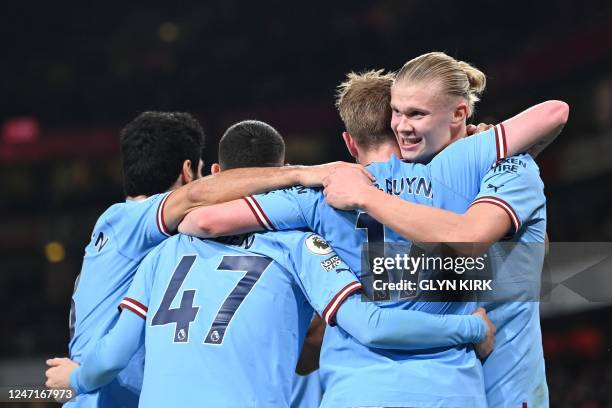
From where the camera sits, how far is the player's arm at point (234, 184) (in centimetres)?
386

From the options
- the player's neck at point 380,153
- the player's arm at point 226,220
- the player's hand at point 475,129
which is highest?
the player's hand at point 475,129

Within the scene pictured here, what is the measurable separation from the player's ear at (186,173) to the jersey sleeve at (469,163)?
5.39 feet

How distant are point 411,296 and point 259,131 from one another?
124 cm

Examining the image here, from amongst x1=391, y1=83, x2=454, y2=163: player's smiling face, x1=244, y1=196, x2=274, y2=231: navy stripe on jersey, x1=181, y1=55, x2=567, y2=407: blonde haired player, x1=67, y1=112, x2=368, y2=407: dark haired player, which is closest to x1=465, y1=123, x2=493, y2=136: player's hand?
x1=181, y1=55, x2=567, y2=407: blonde haired player

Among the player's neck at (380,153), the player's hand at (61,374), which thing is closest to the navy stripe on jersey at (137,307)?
the player's hand at (61,374)

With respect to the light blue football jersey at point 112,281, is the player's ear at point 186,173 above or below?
above

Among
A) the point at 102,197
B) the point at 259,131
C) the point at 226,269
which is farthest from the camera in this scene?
the point at 102,197

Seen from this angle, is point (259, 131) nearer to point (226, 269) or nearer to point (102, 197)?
point (226, 269)

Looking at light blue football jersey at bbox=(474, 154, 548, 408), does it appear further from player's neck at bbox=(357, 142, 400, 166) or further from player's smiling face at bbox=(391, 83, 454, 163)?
player's neck at bbox=(357, 142, 400, 166)

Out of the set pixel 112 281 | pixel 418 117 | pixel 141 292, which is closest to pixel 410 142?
pixel 418 117

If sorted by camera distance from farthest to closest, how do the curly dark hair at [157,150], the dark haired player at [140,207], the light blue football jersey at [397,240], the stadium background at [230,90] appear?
the stadium background at [230,90] < the curly dark hair at [157,150] < the dark haired player at [140,207] < the light blue football jersey at [397,240]

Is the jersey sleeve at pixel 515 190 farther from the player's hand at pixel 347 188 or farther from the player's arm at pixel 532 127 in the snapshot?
the player's hand at pixel 347 188

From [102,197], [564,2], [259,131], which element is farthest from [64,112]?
[259,131]

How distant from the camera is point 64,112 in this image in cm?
2842
